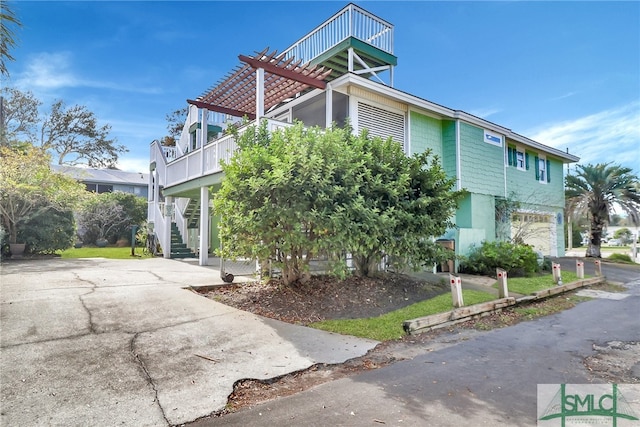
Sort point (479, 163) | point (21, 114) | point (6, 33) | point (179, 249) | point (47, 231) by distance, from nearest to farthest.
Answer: point (6, 33)
point (47, 231)
point (479, 163)
point (179, 249)
point (21, 114)

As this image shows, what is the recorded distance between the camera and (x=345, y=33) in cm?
1140

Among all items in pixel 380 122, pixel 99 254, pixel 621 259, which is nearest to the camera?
pixel 380 122

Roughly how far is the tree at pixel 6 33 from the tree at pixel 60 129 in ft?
66.1

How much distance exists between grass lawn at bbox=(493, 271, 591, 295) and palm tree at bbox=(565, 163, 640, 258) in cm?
1001

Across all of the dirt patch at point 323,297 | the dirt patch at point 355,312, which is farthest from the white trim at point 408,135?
the dirt patch at point 323,297

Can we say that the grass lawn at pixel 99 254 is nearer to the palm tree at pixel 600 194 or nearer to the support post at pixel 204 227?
the support post at pixel 204 227

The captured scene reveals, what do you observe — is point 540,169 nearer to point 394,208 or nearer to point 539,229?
point 539,229

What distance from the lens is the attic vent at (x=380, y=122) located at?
10828 mm

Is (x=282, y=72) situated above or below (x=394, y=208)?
above

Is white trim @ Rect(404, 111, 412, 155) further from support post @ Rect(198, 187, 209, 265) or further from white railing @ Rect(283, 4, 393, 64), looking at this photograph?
support post @ Rect(198, 187, 209, 265)

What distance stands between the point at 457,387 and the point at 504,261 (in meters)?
9.27

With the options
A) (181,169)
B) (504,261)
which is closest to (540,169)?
(504,261)

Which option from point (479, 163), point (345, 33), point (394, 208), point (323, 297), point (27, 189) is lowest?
point (323, 297)

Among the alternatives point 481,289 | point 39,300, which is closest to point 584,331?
point 481,289
